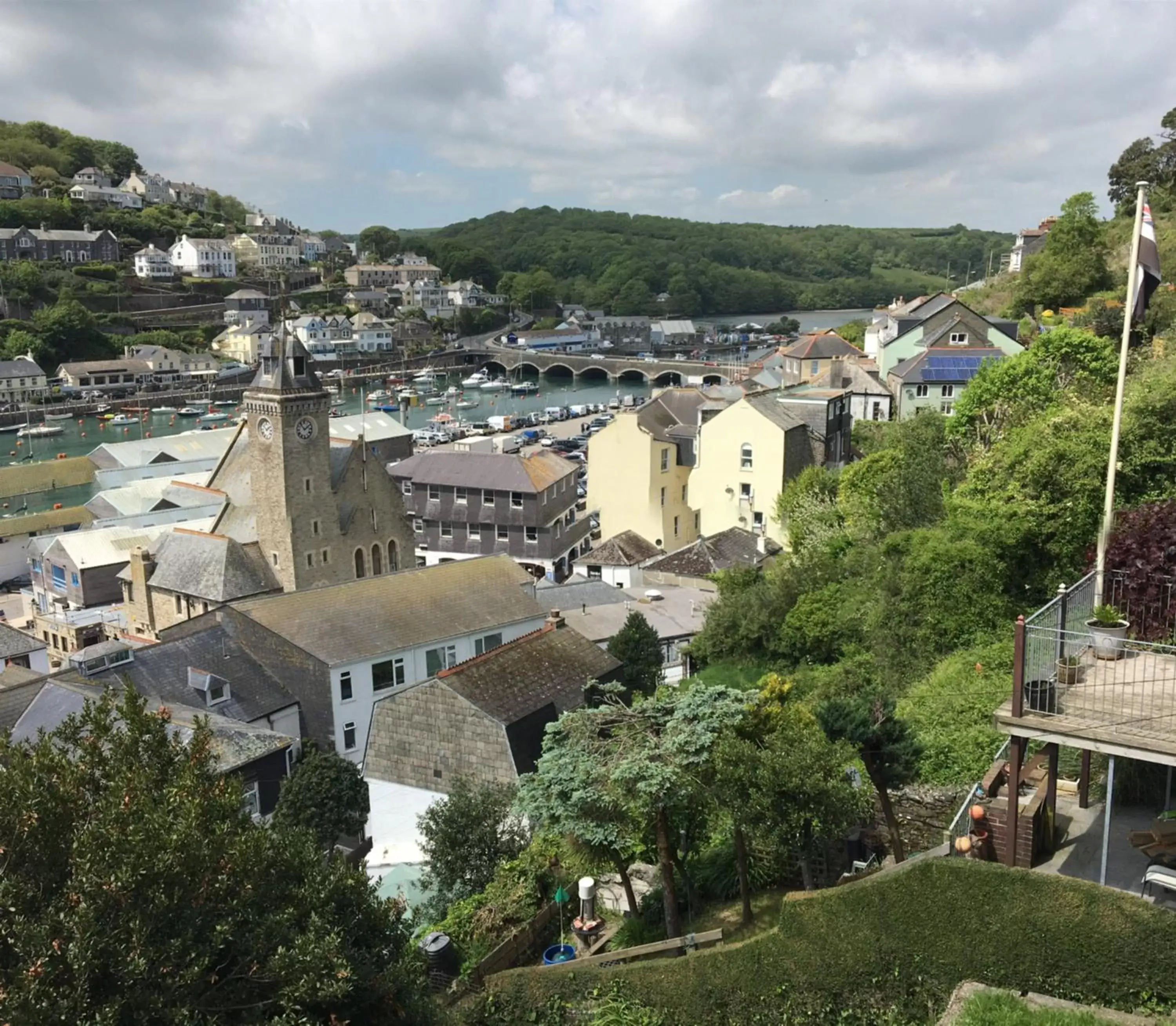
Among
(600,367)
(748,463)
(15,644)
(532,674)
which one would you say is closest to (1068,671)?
(532,674)

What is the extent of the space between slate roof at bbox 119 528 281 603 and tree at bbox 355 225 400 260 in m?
171

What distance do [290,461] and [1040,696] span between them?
2771cm

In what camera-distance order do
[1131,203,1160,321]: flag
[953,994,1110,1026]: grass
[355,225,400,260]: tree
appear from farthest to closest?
[355,225,400,260]: tree < [1131,203,1160,321]: flag < [953,994,1110,1026]: grass

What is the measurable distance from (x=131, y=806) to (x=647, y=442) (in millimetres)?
31199

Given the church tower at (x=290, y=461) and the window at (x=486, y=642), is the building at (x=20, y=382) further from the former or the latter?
the window at (x=486, y=642)

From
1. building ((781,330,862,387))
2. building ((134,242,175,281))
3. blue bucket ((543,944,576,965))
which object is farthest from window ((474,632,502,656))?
building ((134,242,175,281))

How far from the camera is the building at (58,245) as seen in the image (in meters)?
123

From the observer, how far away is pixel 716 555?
32.0 meters

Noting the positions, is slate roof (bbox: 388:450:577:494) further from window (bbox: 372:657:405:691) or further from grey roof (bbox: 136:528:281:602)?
window (bbox: 372:657:405:691)

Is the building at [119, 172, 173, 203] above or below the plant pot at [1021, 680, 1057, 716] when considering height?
above

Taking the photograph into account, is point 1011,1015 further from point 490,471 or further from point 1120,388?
point 490,471

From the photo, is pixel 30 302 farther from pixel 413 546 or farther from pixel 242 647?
pixel 242 647

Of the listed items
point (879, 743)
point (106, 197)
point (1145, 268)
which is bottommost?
point (879, 743)

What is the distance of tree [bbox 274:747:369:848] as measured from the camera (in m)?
17.6
